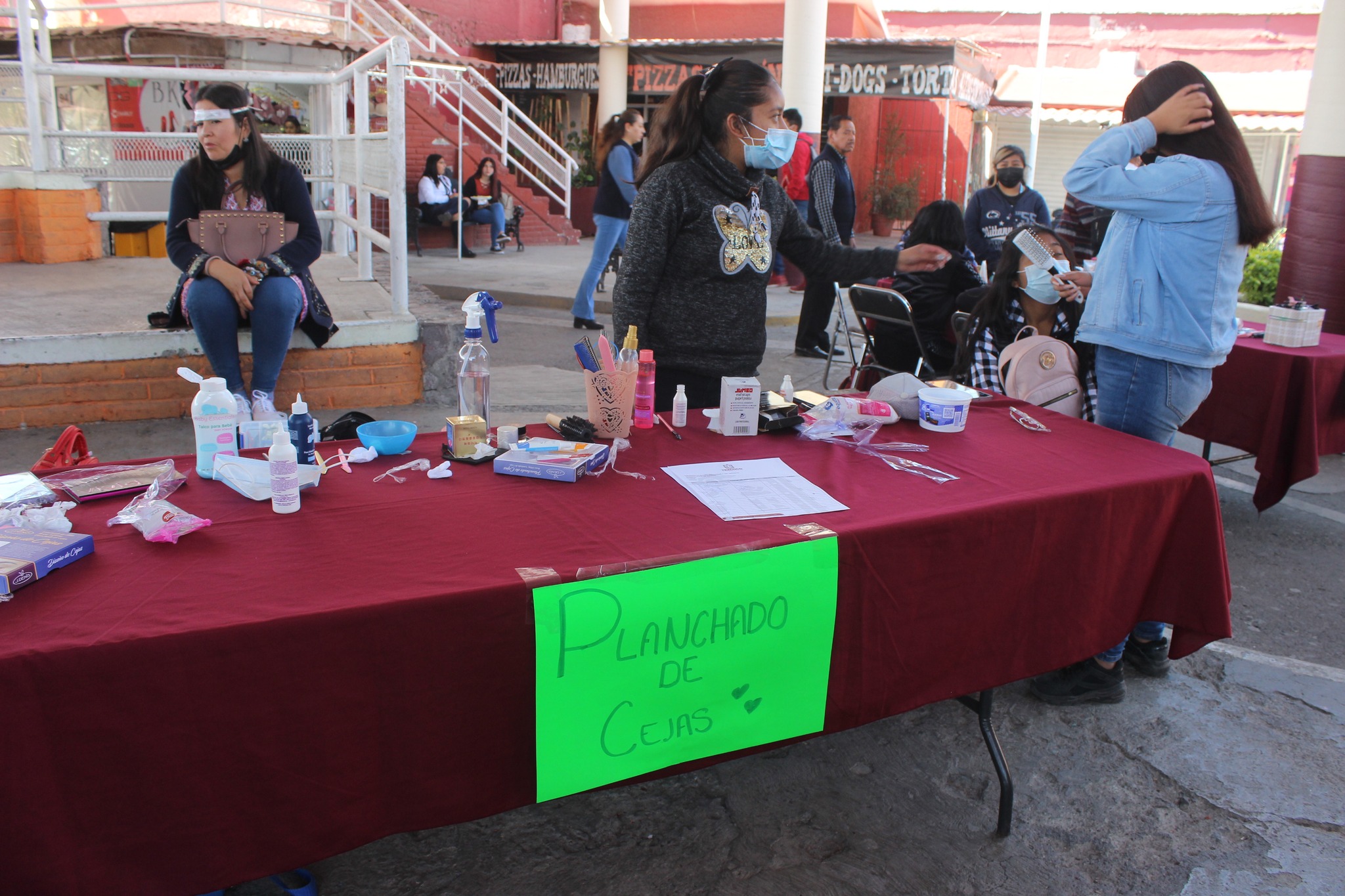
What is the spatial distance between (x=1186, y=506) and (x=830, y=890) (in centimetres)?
131

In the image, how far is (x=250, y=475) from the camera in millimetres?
2018

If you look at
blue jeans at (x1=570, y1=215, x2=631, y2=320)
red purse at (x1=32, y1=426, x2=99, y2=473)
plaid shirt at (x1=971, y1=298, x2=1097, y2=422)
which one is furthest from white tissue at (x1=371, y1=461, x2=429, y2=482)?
blue jeans at (x1=570, y1=215, x2=631, y2=320)

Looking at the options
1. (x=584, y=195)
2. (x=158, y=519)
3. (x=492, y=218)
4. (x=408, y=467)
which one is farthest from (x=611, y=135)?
(x=584, y=195)

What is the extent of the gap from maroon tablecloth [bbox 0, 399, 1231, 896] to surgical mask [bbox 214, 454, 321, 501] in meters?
0.03

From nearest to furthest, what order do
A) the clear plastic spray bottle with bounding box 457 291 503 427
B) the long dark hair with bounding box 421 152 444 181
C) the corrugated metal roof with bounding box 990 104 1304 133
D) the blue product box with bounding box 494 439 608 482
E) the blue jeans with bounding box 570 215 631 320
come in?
the blue product box with bounding box 494 439 608 482 < the clear plastic spray bottle with bounding box 457 291 503 427 < the blue jeans with bounding box 570 215 631 320 < the long dark hair with bounding box 421 152 444 181 < the corrugated metal roof with bounding box 990 104 1304 133

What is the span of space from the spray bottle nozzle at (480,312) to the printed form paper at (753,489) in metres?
0.56

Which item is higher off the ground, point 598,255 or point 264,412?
point 598,255

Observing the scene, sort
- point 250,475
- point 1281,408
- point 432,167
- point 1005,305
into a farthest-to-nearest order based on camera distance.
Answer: point 432,167 < point 1281,408 < point 1005,305 < point 250,475

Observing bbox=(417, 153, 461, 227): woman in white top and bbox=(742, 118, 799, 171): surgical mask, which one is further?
bbox=(417, 153, 461, 227): woman in white top

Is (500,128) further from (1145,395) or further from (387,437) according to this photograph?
(387,437)

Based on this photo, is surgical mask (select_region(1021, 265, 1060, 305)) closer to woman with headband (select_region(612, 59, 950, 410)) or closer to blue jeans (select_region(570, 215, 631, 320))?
woman with headband (select_region(612, 59, 950, 410))

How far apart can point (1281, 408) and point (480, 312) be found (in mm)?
3577

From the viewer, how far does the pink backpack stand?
323 centimetres

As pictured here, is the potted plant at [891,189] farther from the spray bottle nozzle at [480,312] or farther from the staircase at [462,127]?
the spray bottle nozzle at [480,312]
